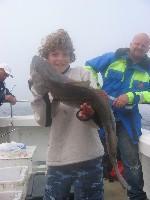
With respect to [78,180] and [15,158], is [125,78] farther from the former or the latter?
[78,180]

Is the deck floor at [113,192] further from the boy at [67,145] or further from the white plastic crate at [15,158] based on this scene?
the boy at [67,145]

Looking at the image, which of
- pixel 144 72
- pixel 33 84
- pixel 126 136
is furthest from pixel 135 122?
pixel 33 84

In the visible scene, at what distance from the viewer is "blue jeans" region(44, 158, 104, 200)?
11.5 ft

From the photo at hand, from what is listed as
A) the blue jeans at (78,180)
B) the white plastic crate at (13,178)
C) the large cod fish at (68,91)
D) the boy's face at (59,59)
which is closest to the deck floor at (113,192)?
the white plastic crate at (13,178)

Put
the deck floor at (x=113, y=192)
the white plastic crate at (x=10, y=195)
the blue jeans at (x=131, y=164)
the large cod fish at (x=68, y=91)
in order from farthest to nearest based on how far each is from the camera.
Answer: the deck floor at (x=113, y=192), the blue jeans at (x=131, y=164), the white plastic crate at (x=10, y=195), the large cod fish at (x=68, y=91)

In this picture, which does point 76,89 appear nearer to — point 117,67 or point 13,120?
point 117,67

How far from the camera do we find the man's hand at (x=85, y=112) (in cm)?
325

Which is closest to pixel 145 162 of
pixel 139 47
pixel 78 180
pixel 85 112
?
pixel 139 47

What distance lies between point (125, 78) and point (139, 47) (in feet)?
1.54

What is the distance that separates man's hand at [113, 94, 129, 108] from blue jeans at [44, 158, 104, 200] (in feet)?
5.14

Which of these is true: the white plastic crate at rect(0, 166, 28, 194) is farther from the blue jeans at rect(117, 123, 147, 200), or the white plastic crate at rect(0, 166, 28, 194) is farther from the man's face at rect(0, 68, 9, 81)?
the man's face at rect(0, 68, 9, 81)

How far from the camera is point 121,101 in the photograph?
499 centimetres

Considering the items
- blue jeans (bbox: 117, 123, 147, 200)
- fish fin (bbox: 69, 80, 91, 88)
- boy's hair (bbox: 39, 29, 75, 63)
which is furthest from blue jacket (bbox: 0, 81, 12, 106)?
fish fin (bbox: 69, 80, 91, 88)

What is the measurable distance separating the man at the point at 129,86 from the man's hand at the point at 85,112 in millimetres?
1900
